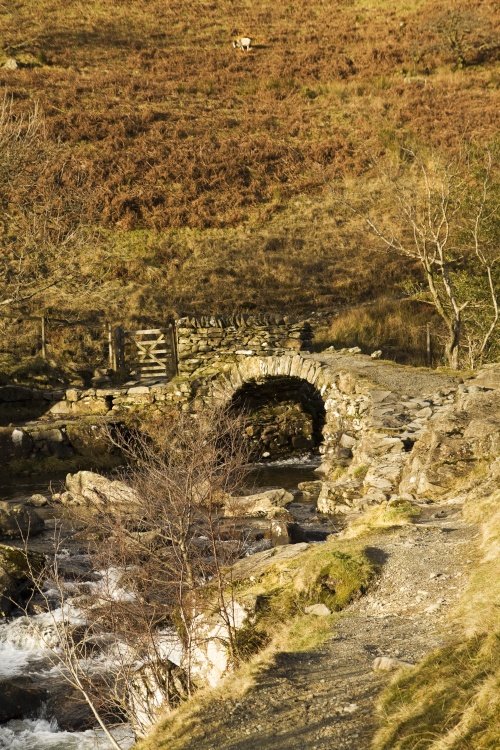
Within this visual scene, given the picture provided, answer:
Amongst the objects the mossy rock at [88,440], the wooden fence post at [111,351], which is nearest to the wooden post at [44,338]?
the wooden fence post at [111,351]

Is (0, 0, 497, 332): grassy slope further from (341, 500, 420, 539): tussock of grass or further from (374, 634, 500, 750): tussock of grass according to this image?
(374, 634, 500, 750): tussock of grass

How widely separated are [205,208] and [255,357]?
51.5 ft

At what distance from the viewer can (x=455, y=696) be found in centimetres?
568

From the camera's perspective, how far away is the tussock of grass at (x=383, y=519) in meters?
11.0

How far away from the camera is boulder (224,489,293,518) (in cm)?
1642

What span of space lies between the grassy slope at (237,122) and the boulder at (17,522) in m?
14.9

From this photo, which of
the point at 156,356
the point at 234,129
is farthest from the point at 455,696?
the point at 234,129

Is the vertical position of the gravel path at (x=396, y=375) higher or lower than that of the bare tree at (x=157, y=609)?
higher

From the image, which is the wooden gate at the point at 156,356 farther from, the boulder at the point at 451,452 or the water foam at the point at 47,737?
the water foam at the point at 47,737

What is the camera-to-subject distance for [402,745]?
534cm

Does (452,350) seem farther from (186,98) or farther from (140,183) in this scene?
(186,98)

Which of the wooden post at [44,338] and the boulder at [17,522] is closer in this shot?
the boulder at [17,522]

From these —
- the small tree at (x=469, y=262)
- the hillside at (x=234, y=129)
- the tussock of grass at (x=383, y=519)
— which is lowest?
the tussock of grass at (x=383, y=519)

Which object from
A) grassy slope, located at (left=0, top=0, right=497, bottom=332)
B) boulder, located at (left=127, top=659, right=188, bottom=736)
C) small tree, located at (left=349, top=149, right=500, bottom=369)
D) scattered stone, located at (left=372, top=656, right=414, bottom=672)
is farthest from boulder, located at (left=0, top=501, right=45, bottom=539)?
grassy slope, located at (left=0, top=0, right=497, bottom=332)
